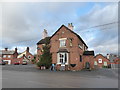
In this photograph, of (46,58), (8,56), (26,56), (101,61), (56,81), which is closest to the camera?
(56,81)

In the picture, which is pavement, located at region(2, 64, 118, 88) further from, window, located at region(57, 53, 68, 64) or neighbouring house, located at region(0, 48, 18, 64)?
neighbouring house, located at region(0, 48, 18, 64)

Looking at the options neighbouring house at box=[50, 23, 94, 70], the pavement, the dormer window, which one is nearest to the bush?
neighbouring house at box=[50, 23, 94, 70]

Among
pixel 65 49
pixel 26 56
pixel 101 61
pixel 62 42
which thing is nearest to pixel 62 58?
pixel 65 49

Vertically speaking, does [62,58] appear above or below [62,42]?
below

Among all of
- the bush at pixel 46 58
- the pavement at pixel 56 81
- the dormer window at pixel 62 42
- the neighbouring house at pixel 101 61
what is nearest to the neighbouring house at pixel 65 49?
the dormer window at pixel 62 42

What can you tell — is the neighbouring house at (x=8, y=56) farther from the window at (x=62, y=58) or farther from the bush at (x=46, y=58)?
the window at (x=62, y=58)

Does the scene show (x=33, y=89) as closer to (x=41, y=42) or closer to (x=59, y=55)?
(x=59, y=55)

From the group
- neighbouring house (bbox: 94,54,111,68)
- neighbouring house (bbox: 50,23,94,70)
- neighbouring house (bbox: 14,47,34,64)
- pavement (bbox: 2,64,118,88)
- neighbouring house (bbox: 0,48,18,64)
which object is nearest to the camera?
pavement (bbox: 2,64,118,88)

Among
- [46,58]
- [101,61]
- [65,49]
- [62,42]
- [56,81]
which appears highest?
[62,42]

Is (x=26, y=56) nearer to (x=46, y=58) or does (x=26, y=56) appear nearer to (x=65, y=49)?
(x=46, y=58)

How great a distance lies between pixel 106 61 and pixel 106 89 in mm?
54003

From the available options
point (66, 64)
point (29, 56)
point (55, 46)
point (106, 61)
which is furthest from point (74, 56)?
point (29, 56)

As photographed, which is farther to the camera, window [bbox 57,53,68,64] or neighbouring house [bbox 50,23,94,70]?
window [bbox 57,53,68,64]

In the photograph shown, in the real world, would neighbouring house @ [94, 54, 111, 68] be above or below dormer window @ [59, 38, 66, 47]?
below
